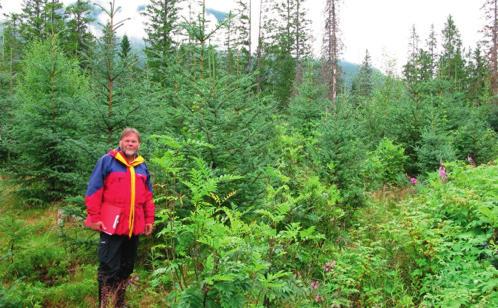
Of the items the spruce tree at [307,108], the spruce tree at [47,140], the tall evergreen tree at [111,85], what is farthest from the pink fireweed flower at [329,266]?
the spruce tree at [307,108]

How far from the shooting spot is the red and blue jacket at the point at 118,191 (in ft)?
14.5

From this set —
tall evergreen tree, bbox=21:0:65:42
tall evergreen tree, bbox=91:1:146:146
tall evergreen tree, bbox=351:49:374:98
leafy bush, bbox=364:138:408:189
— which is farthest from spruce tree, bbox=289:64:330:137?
tall evergreen tree, bbox=351:49:374:98

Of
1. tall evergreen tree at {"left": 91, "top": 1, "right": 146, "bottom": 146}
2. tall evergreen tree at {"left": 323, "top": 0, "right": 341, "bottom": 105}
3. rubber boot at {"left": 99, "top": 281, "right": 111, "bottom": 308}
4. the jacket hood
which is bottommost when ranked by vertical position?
rubber boot at {"left": 99, "top": 281, "right": 111, "bottom": 308}

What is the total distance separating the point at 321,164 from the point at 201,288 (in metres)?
6.53

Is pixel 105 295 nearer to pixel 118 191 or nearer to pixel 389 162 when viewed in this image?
pixel 118 191

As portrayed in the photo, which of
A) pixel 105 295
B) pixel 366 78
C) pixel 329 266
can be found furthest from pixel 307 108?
pixel 366 78

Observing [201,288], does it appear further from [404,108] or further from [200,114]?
[404,108]

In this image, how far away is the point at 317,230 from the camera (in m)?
6.90

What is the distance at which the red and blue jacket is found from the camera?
4.42m

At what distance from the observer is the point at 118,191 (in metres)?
4.48

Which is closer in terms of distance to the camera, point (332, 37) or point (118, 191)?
point (118, 191)

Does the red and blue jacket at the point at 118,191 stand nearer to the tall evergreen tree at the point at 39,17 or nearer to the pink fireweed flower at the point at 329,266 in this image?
the pink fireweed flower at the point at 329,266

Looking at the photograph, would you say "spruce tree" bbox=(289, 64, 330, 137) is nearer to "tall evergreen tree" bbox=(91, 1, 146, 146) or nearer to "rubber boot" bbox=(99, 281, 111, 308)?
"tall evergreen tree" bbox=(91, 1, 146, 146)

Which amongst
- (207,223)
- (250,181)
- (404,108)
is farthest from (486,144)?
(207,223)
